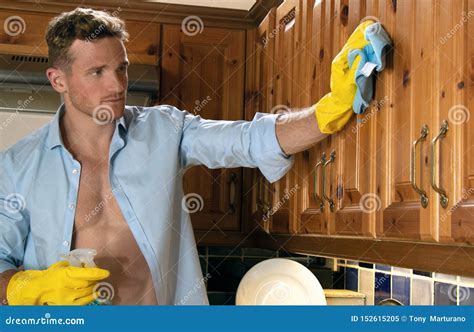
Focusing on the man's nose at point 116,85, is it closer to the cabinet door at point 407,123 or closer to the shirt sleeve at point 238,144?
the shirt sleeve at point 238,144

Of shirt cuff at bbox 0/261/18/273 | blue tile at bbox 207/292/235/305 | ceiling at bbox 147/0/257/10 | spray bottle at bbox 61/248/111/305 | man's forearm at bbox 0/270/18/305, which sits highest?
ceiling at bbox 147/0/257/10

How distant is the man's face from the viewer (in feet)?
4.82

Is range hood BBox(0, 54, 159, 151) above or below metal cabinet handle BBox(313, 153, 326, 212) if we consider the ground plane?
above

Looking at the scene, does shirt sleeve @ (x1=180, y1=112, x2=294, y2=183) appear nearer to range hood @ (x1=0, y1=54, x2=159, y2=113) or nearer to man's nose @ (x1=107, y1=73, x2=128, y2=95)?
man's nose @ (x1=107, y1=73, x2=128, y2=95)

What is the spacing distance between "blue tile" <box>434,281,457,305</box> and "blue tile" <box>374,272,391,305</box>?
284 millimetres

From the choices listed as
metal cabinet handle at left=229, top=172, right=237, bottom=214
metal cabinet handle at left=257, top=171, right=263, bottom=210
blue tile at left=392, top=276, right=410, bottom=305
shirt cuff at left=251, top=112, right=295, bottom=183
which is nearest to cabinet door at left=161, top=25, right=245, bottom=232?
metal cabinet handle at left=229, top=172, right=237, bottom=214

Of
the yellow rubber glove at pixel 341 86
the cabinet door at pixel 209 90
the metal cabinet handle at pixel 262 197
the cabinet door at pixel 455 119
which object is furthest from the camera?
the cabinet door at pixel 209 90

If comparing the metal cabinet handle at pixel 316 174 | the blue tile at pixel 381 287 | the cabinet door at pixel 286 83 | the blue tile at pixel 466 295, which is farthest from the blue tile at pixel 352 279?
the metal cabinet handle at pixel 316 174

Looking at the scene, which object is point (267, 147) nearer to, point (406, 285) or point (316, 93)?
point (316, 93)

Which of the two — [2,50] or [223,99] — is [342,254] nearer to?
[223,99]

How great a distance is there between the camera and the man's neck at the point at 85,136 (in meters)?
A: 1.56

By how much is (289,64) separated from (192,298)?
602 millimetres

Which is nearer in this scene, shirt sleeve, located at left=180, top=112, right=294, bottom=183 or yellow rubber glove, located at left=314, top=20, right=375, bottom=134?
yellow rubber glove, located at left=314, top=20, right=375, bottom=134

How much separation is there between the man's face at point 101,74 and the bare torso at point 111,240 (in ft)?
0.53
